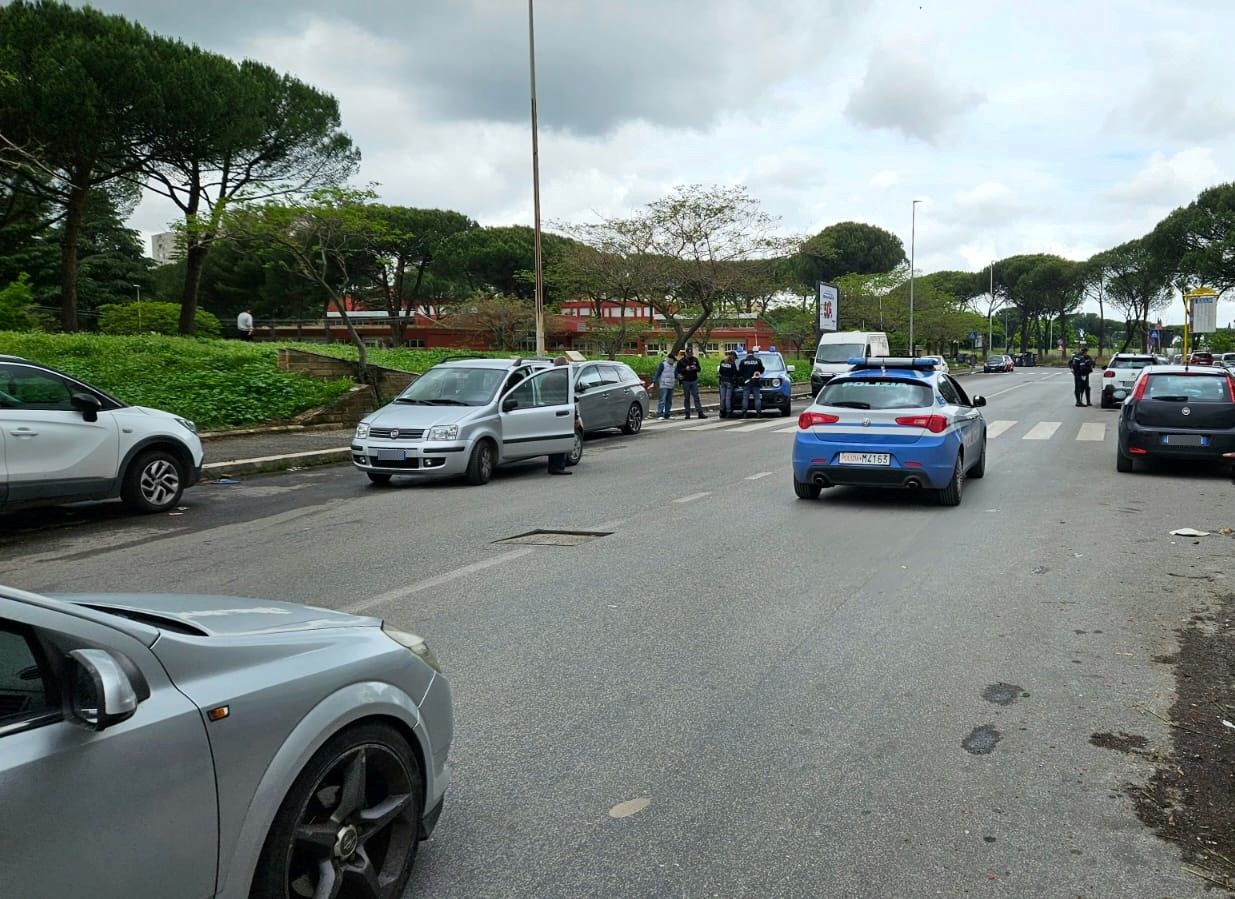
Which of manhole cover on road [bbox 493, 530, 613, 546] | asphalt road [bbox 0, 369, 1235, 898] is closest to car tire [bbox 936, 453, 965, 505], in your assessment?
asphalt road [bbox 0, 369, 1235, 898]

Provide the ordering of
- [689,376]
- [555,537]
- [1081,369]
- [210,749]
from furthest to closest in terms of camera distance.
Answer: [1081,369]
[689,376]
[555,537]
[210,749]

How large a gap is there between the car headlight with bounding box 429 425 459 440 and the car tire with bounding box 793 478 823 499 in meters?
4.38

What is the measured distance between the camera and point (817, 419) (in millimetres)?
11086

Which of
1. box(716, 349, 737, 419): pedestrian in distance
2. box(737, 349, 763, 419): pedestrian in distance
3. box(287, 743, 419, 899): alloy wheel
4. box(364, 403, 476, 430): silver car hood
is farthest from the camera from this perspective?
box(716, 349, 737, 419): pedestrian in distance

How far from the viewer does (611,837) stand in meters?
3.46

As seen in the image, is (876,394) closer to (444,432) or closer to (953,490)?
(953,490)

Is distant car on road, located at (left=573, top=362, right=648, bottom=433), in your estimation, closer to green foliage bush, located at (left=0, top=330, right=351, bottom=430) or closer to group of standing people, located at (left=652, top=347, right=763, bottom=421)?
group of standing people, located at (left=652, top=347, right=763, bottom=421)

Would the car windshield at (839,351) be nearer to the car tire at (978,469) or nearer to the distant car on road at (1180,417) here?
the distant car on road at (1180,417)

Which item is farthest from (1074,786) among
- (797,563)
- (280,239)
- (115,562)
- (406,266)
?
(406,266)

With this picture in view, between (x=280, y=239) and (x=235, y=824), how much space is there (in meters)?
21.8

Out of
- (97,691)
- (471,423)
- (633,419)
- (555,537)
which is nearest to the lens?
(97,691)

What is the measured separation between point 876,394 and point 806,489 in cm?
130

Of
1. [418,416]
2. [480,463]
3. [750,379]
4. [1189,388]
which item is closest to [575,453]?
[480,463]

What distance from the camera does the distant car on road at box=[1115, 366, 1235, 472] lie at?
13234 mm
